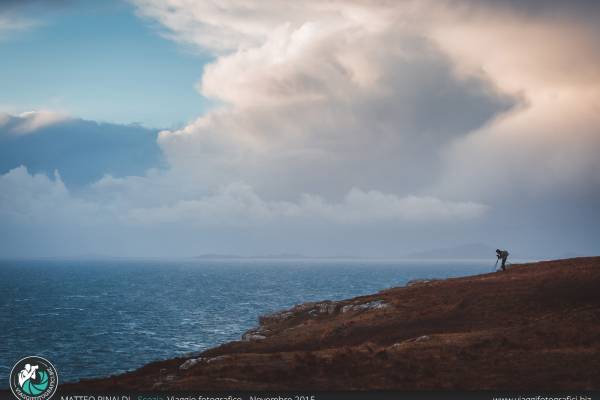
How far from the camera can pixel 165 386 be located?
97.0 feet

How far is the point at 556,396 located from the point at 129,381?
1089 inches

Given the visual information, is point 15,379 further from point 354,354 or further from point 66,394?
point 354,354

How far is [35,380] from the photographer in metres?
25.6

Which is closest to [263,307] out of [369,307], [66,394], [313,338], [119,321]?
[119,321]

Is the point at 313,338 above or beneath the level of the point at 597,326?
beneath

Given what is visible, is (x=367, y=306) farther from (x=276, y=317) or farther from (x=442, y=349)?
(x=442, y=349)

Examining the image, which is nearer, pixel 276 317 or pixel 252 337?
pixel 252 337

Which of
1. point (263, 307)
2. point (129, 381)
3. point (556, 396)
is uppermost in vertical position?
point (556, 396)

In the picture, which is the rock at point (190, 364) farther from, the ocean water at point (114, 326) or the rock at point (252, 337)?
the ocean water at point (114, 326)

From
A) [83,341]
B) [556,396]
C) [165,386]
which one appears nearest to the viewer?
[556,396]

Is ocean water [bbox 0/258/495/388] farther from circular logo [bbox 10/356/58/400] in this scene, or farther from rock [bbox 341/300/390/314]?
circular logo [bbox 10/356/58/400]

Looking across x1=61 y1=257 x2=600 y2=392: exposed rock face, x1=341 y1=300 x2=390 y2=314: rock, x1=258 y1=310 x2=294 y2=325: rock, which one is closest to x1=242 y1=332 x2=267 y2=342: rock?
x1=61 y1=257 x2=600 y2=392: exposed rock face

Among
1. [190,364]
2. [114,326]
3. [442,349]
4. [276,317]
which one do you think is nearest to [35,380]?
[190,364]

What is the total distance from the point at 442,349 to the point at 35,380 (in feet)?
84.7
